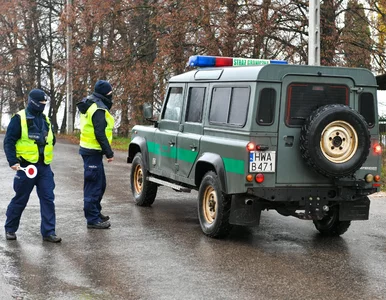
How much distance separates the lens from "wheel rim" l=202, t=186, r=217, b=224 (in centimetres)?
910

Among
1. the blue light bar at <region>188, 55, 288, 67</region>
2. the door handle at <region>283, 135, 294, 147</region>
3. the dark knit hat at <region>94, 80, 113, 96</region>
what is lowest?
the door handle at <region>283, 135, 294, 147</region>

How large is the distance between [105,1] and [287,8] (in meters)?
9.61

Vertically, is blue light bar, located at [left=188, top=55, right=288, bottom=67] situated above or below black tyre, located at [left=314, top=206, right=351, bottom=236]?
above

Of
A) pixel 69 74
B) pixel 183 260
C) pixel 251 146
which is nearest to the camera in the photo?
pixel 183 260

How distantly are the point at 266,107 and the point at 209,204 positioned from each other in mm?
1522

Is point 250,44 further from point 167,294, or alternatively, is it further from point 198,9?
point 167,294

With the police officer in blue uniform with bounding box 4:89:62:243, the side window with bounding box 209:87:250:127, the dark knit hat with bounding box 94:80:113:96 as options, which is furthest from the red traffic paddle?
the side window with bounding box 209:87:250:127

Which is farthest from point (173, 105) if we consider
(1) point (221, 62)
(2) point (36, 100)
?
(2) point (36, 100)

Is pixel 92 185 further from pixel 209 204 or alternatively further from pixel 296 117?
pixel 296 117

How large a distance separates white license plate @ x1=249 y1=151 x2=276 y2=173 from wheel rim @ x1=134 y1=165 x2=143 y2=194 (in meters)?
3.81

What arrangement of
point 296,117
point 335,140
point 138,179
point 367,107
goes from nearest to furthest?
point 335,140
point 296,117
point 367,107
point 138,179

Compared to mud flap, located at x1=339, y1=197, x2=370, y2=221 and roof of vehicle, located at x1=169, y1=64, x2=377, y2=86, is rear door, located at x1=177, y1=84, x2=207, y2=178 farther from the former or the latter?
mud flap, located at x1=339, y1=197, x2=370, y2=221

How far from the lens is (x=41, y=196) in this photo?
875 cm

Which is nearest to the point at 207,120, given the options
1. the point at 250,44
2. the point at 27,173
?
the point at 27,173
